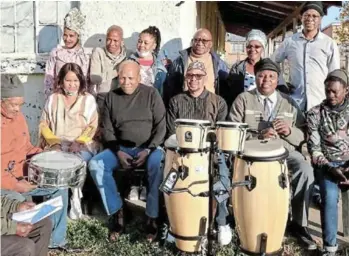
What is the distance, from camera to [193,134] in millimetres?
3623

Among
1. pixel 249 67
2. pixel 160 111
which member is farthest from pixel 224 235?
pixel 249 67

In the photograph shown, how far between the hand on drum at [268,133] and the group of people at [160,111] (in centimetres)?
1

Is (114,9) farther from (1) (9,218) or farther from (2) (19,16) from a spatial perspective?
(1) (9,218)

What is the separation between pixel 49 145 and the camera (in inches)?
184

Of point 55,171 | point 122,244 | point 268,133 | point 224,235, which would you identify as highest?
point 268,133

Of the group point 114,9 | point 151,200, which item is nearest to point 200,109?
point 151,200

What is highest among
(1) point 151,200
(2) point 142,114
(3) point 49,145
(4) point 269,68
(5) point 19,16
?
(5) point 19,16

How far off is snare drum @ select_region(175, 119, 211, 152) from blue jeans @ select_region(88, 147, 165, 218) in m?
0.79

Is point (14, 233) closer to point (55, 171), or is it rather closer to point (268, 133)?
point (55, 171)

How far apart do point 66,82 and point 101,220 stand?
1.33 m

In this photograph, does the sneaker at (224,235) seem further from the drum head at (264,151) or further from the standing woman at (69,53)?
the standing woman at (69,53)

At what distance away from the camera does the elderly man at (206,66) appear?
16.6 ft

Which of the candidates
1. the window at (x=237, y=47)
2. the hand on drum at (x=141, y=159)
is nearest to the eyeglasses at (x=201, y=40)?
the hand on drum at (x=141, y=159)

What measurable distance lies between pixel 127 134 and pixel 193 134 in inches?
48.2
